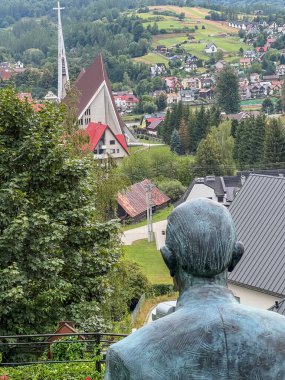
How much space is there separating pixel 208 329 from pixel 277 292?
19.8m

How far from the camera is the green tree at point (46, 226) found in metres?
16.1

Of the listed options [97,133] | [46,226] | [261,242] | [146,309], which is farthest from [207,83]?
[46,226]

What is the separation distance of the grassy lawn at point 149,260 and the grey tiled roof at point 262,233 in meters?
10.5

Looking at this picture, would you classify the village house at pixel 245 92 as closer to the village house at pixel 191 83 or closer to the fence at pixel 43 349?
the village house at pixel 191 83

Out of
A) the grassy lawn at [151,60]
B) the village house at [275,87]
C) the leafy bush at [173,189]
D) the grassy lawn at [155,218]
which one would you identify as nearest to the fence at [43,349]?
the grassy lawn at [155,218]

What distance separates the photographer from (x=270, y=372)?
246cm

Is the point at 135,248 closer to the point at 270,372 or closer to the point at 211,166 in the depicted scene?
the point at 211,166

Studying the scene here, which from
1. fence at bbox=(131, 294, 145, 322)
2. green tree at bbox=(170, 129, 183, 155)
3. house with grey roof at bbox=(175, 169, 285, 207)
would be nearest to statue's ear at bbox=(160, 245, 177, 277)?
fence at bbox=(131, 294, 145, 322)

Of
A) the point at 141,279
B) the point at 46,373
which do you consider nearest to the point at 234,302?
the point at 46,373

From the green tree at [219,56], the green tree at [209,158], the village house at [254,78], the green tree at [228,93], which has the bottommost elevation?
the green tree at [219,56]

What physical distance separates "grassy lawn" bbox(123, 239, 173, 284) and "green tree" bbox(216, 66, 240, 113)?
84.3 meters

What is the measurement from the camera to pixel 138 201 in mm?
57062

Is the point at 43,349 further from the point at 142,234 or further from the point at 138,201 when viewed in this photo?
the point at 138,201

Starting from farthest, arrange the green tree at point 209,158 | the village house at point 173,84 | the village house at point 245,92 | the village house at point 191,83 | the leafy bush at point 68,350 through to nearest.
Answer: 1. the village house at point 191,83
2. the village house at point 173,84
3. the village house at point 245,92
4. the green tree at point 209,158
5. the leafy bush at point 68,350
